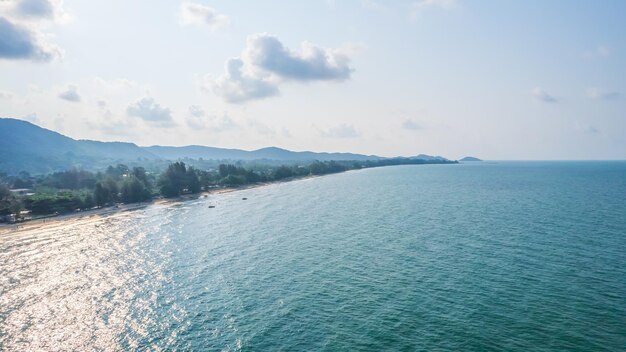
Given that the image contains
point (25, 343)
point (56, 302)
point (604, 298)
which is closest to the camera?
point (25, 343)

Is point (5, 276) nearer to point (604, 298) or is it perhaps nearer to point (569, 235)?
point (604, 298)

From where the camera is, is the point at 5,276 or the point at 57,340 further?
the point at 5,276

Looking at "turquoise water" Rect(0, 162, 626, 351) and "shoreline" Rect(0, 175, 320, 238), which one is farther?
"shoreline" Rect(0, 175, 320, 238)

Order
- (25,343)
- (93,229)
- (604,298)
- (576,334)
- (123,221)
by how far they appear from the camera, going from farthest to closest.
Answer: (123,221) → (93,229) → (604,298) → (25,343) → (576,334)

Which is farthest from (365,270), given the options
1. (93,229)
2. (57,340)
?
(93,229)

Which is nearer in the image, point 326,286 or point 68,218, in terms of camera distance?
point 326,286

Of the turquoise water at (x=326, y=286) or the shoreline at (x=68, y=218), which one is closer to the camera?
the turquoise water at (x=326, y=286)

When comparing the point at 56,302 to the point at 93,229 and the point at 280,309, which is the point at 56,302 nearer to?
the point at 280,309
